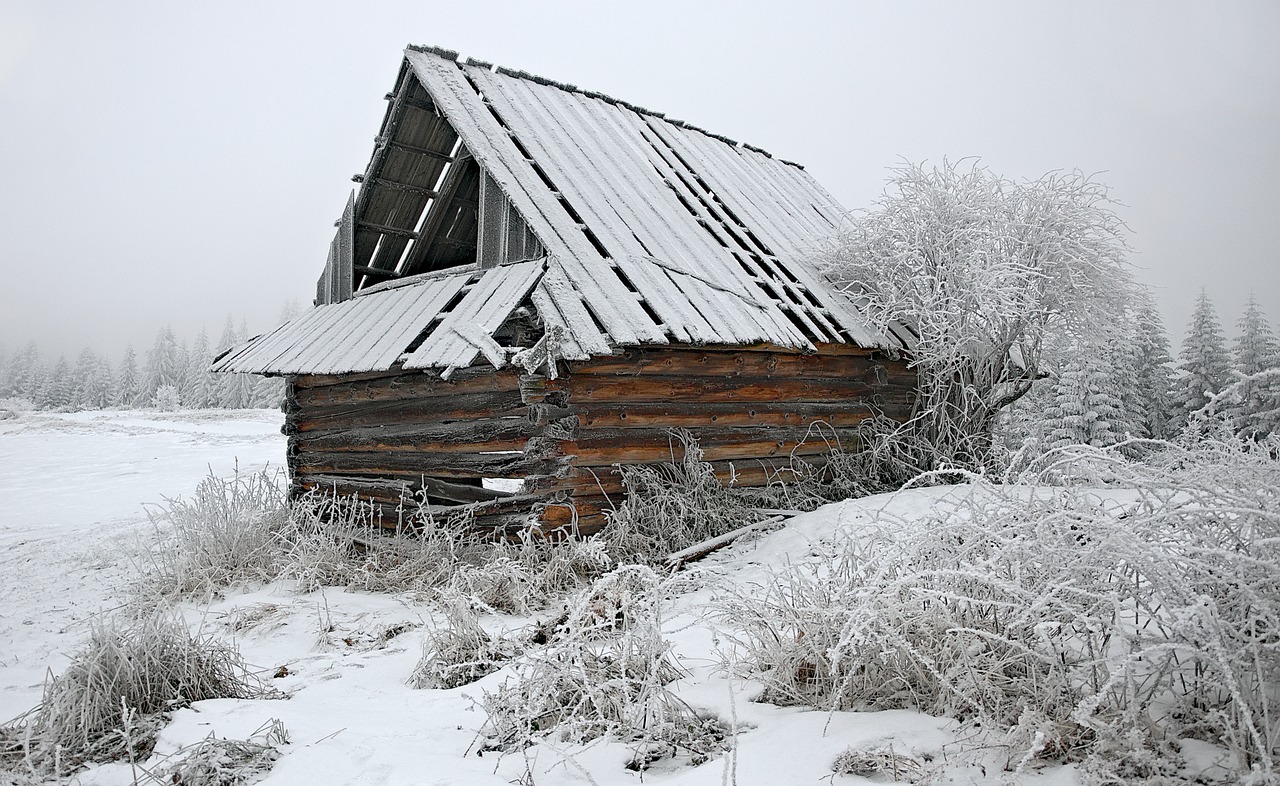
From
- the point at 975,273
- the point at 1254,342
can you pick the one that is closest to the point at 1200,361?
the point at 1254,342

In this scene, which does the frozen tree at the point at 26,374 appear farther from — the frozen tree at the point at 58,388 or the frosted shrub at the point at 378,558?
the frosted shrub at the point at 378,558

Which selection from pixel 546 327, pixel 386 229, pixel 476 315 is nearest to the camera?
pixel 546 327

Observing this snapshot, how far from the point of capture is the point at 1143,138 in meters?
85.8

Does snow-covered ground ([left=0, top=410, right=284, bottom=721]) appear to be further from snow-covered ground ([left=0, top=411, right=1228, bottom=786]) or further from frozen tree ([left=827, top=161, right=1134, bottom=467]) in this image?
frozen tree ([left=827, top=161, right=1134, bottom=467])

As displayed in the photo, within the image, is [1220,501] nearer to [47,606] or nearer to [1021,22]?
[47,606]

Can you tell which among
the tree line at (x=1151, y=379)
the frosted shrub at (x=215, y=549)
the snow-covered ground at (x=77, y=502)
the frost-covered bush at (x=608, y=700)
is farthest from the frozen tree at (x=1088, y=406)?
the snow-covered ground at (x=77, y=502)

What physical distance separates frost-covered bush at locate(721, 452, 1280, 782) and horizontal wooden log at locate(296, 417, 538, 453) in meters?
3.95

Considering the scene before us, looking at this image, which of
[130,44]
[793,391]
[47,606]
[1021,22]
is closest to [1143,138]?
[793,391]

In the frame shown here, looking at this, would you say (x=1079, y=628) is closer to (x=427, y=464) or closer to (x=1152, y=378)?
(x=427, y=464)

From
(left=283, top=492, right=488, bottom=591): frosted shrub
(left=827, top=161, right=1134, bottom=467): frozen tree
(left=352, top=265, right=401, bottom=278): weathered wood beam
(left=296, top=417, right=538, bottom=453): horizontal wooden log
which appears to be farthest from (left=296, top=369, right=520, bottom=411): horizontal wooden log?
(left=827, top=161, right=1134, bottom=467): frozen tree

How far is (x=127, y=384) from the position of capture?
51812 millimetres

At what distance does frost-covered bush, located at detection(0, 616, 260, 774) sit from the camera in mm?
3143

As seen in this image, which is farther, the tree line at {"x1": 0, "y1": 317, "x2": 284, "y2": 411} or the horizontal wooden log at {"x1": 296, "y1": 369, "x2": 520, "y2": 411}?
the tree line at {"x1": 0, "y1": 317, "x2": 284, "y2": 411}

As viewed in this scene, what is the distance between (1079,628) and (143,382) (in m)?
60.5
